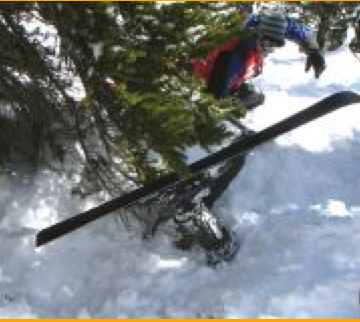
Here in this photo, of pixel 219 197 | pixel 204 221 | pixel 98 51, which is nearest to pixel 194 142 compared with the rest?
pixel 98 51

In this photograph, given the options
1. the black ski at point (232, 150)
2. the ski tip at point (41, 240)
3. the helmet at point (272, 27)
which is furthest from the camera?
the helmet at point (272, 27)

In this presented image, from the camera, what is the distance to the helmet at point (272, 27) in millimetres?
6832

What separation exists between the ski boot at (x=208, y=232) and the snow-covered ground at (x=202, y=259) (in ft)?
0.37

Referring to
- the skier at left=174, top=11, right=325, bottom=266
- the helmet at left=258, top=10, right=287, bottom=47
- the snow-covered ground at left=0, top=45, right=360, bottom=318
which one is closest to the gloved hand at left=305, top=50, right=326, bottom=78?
the skier at left=174, top=11, right=325, bottom=266

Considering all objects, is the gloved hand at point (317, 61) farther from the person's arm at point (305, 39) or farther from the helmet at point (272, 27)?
the helmet at point (272, 27)

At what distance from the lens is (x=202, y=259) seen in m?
6.42

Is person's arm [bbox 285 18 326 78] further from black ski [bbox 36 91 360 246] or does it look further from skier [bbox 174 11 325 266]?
black ski [bbox 36 91 360 246]

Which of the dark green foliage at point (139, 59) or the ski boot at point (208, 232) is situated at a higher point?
the dark green foliage at point (139, 59)

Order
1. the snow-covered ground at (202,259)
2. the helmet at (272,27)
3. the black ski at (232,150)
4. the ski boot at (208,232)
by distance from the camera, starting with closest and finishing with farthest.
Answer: the black ski at (232,150), the snow-covered ground at (202,259), the ski boot at (208,232), the helmet at (272,27)

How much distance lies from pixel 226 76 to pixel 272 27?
712 mm

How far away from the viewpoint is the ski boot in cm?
632

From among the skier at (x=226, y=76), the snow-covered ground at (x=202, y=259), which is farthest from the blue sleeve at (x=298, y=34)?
the snow-covered ground at (x=202, y=259)

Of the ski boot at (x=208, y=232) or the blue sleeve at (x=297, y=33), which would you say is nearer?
the ski boot at (x=208, y=232)

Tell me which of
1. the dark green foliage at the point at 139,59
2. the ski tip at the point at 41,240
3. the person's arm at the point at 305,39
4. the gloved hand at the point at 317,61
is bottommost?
the ski tip at the point at 41,240
